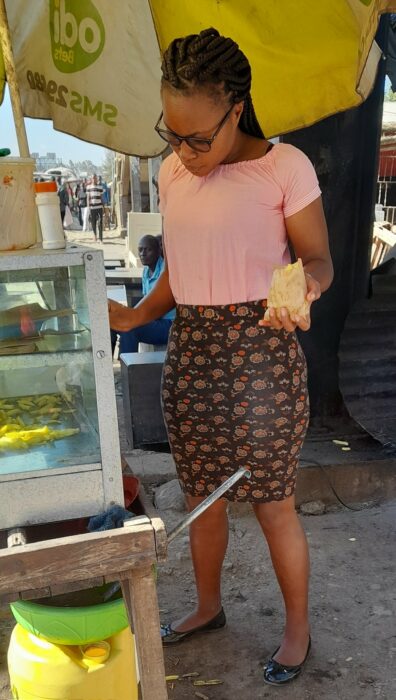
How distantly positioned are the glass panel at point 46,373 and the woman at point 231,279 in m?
0.25

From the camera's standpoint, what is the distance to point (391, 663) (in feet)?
7.01

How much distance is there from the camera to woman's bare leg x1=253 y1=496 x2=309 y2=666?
1.89 m

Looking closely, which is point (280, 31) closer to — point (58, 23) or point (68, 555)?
point (58, 23)

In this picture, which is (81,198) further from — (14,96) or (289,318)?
(289,318)

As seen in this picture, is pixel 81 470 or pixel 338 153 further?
pixel 338 153

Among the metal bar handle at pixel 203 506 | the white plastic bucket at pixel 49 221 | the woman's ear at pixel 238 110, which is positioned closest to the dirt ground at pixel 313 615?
the metal bar handle at pixel 203 506

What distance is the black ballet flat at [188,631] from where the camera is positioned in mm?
2223

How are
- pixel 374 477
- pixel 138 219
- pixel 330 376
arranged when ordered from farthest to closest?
pixel 138 219 < pixel 330 376 < pixel 374 477

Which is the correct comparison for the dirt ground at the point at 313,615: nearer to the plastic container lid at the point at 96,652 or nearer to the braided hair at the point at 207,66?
the plastic container lid at the point at 96,652

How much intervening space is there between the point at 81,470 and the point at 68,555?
7.9 inches

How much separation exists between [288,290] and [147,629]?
0.88 m

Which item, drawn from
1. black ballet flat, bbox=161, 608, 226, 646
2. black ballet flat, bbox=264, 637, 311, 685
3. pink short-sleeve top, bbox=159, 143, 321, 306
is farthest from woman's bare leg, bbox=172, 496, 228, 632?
pink short-sleeve top, bbox=159, 143, 321, 306

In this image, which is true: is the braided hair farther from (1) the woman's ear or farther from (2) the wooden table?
(2) the wooden table

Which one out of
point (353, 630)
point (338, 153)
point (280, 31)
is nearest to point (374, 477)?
point (353, 630)
